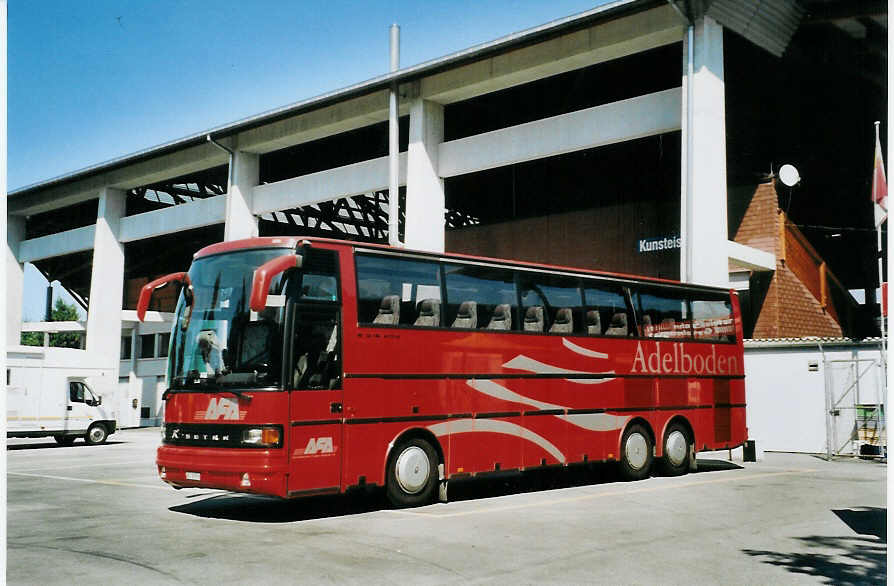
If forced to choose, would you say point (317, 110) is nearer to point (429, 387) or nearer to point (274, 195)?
point (274, 195)

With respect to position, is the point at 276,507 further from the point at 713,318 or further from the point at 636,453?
the point at 713,318

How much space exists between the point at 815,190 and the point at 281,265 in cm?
2201

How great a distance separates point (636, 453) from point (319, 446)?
22.0ft

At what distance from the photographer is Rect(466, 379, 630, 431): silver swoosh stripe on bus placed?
42.5ft

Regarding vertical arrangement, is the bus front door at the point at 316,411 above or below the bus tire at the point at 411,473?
above

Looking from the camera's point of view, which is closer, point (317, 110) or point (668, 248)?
point (668, 248)

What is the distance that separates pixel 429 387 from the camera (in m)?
12.2

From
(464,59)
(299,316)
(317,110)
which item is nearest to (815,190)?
(464,59)

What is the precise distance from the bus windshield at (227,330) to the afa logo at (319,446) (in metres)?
0.84

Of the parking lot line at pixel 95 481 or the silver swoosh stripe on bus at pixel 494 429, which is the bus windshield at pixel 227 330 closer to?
the silver swoosh stripe on bus at pixel 494 429

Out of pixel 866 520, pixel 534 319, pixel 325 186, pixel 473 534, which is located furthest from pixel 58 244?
pixel 866 520

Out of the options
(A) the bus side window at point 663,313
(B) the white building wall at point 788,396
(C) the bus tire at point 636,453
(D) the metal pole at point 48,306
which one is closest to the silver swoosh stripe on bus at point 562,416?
(C) the bus tire at point 636,453

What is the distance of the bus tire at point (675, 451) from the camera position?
16.0m

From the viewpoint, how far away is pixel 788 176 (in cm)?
2381
